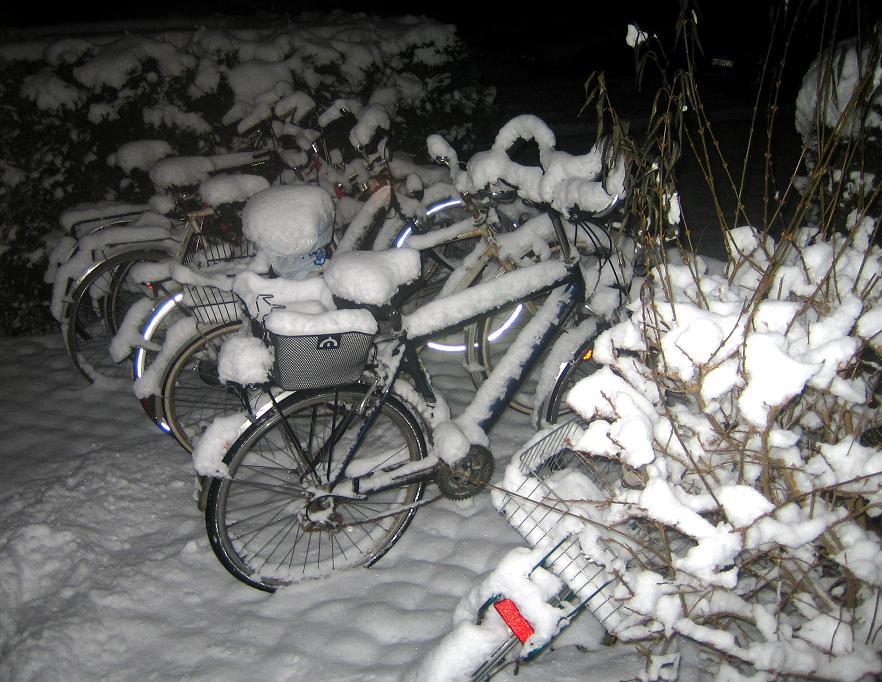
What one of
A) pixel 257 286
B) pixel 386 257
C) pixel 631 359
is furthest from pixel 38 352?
pixel 631 359

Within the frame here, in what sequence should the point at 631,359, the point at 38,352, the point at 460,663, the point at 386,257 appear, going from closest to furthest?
1. the point at 460,663
2. the point at 631,359
3. the point at 386,257
4. the point at 38,352

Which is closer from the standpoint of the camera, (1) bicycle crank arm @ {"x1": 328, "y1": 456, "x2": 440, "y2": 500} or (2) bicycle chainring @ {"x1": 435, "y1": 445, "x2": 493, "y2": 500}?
(1) bicycle crank arm @ {"x1": 328, "y1": 456, "x2": 440, "y2": 500}

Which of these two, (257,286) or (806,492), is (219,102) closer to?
(257,286)

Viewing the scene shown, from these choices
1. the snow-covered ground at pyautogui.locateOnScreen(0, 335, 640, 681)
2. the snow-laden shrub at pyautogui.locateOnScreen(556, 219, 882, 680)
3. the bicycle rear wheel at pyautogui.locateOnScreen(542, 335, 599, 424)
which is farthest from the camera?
the bicycle rear wheel at pyautogui.locateOnScreen(542, 335, 599, 424)

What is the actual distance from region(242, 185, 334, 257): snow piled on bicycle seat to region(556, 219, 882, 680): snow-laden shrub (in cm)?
139

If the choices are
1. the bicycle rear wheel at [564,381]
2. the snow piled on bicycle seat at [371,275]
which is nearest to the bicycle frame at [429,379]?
the bicycle rear wheel at [564,381]

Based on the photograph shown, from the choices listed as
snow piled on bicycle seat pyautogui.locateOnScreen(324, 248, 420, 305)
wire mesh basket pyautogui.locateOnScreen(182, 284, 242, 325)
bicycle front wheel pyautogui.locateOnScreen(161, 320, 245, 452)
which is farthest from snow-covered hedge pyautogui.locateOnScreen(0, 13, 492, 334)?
snow piled on bicycle seat pyautogui.locateOnScreen(324, 248, 420, 305)

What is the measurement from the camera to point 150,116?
458 centimetres

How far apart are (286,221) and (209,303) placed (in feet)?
2.38

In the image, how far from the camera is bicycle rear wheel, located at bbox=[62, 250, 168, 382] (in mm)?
3600

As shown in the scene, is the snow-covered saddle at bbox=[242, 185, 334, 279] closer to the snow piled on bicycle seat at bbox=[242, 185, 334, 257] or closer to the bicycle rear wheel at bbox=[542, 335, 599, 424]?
the snow piled on bicycle seat at bbox=[242, 185, 334, 257]

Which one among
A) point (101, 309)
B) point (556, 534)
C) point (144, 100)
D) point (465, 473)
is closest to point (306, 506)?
point (465, 473)

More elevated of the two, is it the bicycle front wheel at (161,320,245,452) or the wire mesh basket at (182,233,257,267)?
the wire mesh basket at (182,233,257,267)

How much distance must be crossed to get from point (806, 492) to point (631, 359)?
23.2 inches
